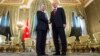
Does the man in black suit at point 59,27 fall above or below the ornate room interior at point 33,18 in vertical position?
below

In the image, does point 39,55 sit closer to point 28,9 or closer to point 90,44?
point 90,44

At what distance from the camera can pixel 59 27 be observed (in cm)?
586

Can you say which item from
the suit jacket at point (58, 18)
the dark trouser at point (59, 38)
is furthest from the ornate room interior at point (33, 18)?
the suit jacket at point (58, 18)

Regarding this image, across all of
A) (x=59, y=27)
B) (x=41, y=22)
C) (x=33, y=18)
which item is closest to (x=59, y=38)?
(x=59, y=27)

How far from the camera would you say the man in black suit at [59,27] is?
19.1ft

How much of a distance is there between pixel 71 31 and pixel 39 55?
10.2 meters

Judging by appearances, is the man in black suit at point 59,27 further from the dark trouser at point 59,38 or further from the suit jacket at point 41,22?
the suit jacket at point 41,22

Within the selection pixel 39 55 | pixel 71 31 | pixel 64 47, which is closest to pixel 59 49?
pixel 64 47

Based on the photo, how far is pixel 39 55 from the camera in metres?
5.61

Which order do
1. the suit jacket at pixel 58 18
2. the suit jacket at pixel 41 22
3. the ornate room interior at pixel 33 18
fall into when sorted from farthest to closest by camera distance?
the ornate room interior at pixel 33 18 < the suit jacket at pixel 58 18 < the suit jacket at pixel 41 22

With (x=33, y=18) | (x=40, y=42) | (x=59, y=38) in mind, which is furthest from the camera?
(x=33, y=18)

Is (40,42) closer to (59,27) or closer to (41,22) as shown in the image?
(41,22)

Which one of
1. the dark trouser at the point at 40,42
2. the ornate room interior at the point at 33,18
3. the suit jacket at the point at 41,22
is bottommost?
the dark trouser at the point at 40,42

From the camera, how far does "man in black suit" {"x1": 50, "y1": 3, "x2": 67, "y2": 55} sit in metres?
5.82
